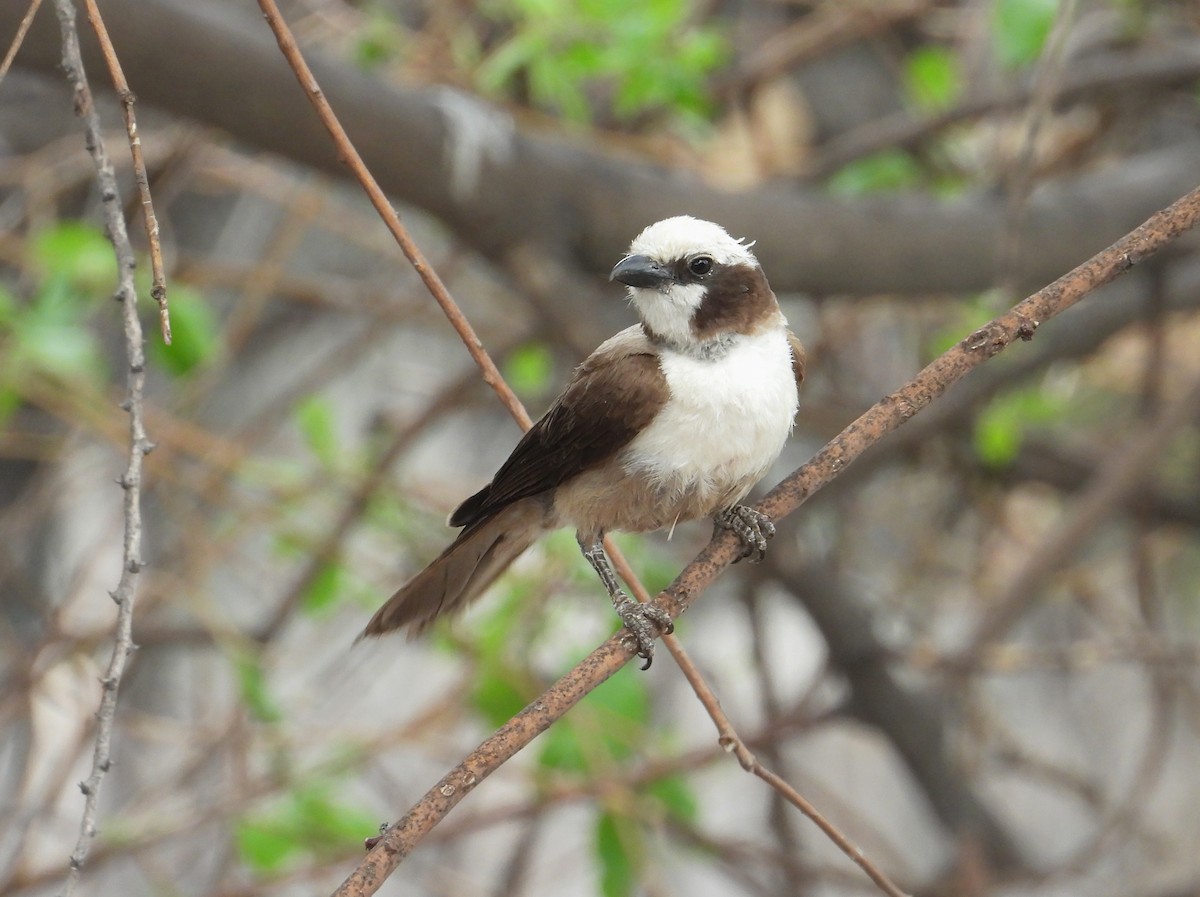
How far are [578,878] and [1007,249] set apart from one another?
3.11 metres

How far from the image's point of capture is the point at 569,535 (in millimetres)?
3133

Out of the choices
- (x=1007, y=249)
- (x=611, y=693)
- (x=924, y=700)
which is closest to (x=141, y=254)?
(x=611, y=693)

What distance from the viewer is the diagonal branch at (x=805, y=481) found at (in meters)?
1.31

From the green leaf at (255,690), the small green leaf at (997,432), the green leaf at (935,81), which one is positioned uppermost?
the green leaf at (935,81)

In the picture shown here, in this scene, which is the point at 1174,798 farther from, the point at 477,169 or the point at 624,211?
the point at 477,169

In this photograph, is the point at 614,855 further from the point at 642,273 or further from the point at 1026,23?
the point at 1026,23

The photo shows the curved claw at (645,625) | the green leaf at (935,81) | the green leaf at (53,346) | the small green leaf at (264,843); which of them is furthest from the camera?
the green leaf at (935,81)

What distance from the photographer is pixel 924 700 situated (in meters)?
3.66

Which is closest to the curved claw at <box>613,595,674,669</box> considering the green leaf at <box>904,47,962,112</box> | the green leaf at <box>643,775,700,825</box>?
the green leaf at <box>643,775,700,825</box>

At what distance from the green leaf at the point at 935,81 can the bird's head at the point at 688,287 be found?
201cm

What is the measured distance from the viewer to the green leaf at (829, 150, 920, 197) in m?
3.88

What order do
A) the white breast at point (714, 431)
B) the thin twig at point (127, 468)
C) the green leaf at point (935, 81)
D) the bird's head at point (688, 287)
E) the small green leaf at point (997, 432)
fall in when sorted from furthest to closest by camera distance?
the green leaf at point (935, 81), the small green leaf at point (997, 432), the bird's head at point (688, 287), the white breast at point (714, 431), the thin twig at point (127, 468)

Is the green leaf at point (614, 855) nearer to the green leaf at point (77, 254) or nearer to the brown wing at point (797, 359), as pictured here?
the brown wing at point (797, 359)

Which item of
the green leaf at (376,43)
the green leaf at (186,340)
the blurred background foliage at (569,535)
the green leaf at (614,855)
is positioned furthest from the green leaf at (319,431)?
the green leaf at (614,855)
